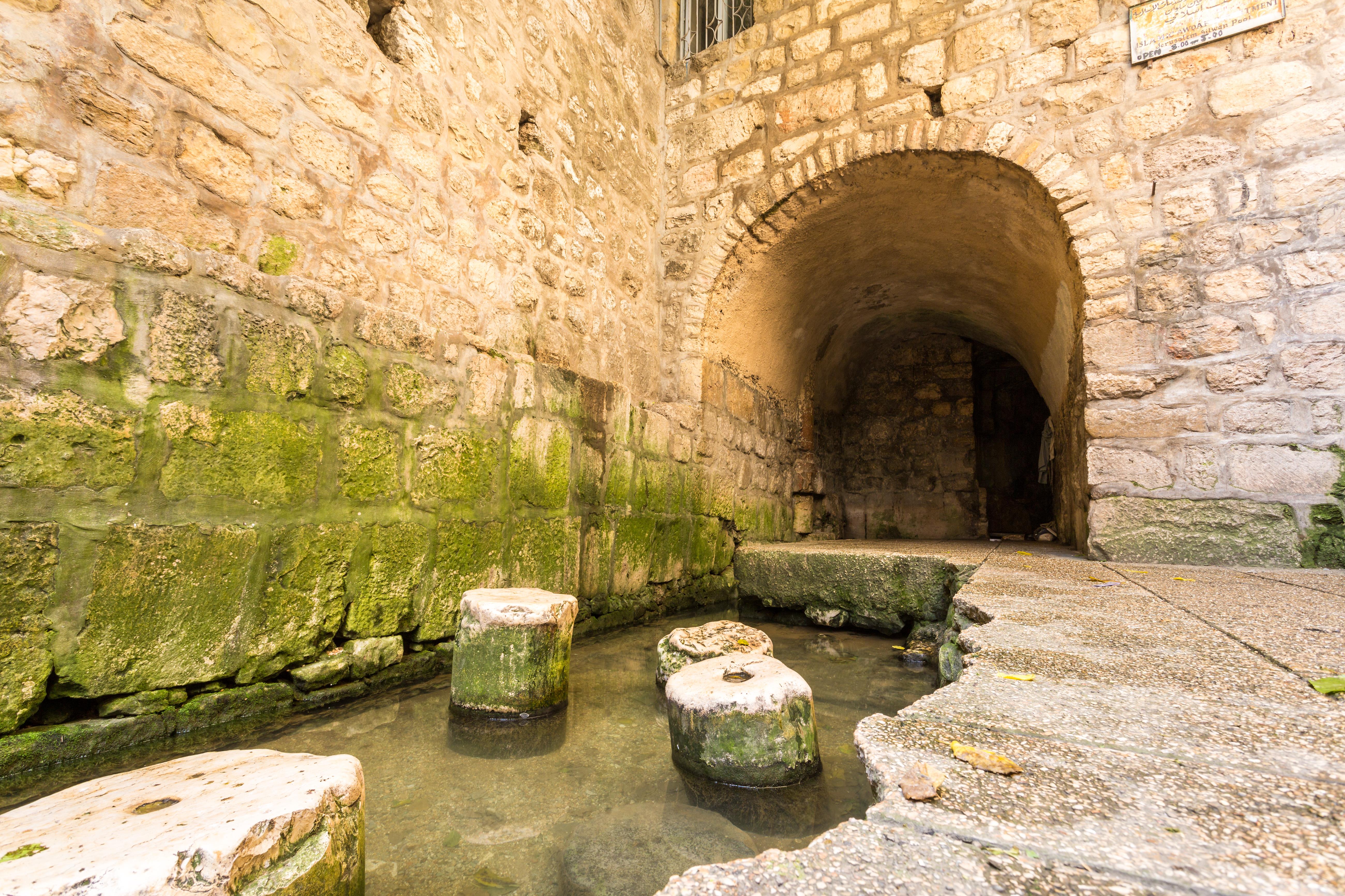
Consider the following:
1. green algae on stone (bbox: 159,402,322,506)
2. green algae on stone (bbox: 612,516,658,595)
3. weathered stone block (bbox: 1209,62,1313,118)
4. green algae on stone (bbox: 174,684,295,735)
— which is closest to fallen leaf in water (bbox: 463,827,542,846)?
green algae on stone (bbox: 174,684,295,735)

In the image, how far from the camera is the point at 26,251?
1.49m

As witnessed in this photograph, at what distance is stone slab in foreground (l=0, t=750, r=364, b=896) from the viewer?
778 mm

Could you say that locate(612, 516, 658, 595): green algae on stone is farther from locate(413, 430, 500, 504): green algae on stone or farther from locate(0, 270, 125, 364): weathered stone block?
locate(0, 270, 125, 364): weathered stone block

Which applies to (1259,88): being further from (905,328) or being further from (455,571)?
(455,571)

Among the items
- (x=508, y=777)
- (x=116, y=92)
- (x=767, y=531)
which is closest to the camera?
(x=508, y=777)

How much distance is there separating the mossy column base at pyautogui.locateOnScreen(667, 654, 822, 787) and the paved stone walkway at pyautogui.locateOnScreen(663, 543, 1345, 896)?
47cm

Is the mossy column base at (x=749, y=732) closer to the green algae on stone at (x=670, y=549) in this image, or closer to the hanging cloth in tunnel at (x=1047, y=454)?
the green algae on stone at (x=670, y=549)

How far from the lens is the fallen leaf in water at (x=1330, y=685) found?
97cm

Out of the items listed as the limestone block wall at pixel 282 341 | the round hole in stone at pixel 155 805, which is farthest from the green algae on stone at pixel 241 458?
the round hole in stone at pixel 155 805

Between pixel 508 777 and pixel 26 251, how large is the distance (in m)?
1.72

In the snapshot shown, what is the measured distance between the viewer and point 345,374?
85.4 inches

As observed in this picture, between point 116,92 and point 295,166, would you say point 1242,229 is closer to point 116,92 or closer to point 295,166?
point 295,166

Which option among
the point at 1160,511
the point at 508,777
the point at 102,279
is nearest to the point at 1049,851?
the point at 508,777

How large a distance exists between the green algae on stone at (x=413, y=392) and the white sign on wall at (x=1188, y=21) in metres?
3.84
